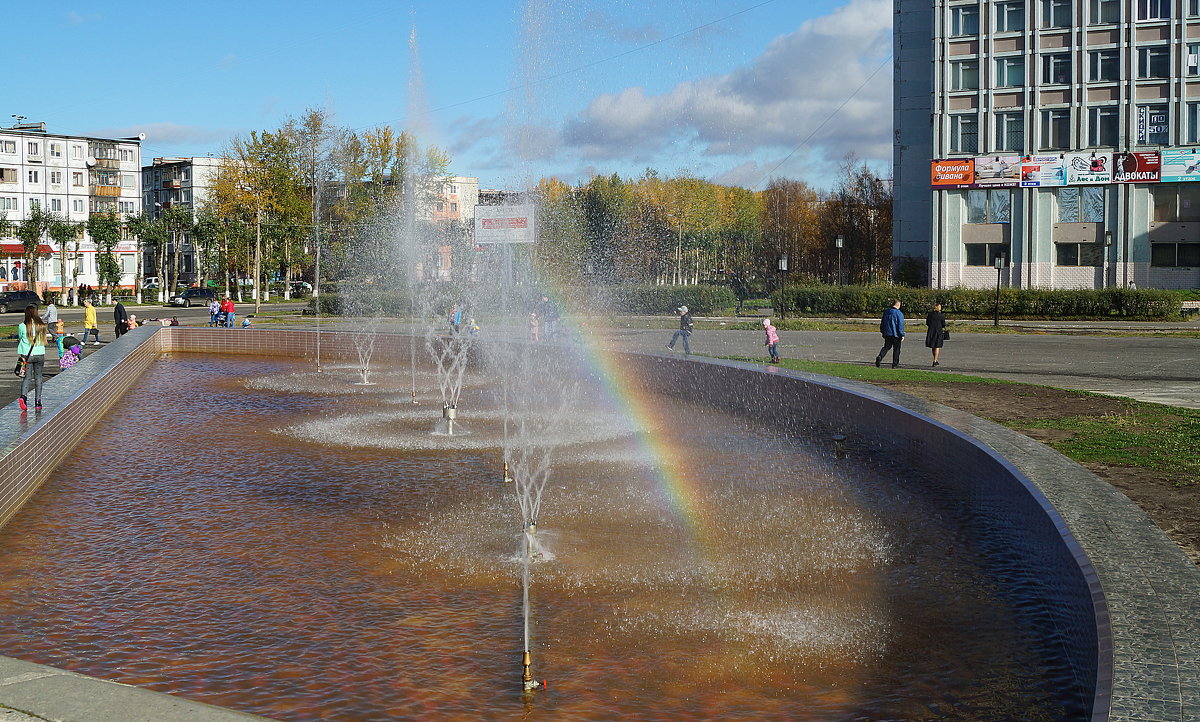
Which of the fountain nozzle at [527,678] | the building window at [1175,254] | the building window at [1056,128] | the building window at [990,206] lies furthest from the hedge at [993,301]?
the fountain nozzle at [527,678]

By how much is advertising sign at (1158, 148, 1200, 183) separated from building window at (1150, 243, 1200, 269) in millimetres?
3322

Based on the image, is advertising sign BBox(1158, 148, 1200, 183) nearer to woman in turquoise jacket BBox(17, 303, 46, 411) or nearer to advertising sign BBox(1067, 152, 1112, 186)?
advertising sign BBox(1067, 152, 1112, 186)

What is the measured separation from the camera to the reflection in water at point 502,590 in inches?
226

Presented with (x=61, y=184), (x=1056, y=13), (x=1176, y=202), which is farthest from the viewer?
(x=61, y=184)

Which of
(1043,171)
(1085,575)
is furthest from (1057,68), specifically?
(1085,575)

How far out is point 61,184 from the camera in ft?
297

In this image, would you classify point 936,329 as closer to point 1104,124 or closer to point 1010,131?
point 1010,131

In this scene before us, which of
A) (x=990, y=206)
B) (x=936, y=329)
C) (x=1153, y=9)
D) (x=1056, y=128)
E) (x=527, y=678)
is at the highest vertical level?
(x=1153, y=9)

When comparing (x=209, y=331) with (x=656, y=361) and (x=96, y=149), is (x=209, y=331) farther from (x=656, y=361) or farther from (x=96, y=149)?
(x=96, y=149)

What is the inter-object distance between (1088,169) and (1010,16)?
901cm

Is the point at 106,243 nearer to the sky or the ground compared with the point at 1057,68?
nearer to the ground

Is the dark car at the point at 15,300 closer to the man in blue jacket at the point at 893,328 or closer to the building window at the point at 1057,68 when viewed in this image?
the man in blue jacket at the point at 893,328

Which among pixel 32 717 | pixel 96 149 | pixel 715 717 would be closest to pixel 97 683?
pixel 32 717

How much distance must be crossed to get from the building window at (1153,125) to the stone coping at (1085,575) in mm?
46393
